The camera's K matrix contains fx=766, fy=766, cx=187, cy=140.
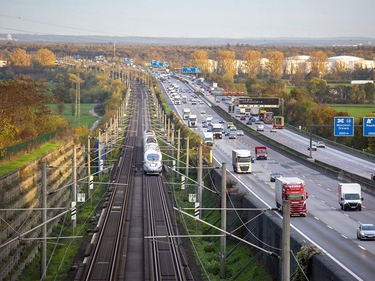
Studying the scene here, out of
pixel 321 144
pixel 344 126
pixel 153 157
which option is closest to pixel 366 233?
pixel 344 126

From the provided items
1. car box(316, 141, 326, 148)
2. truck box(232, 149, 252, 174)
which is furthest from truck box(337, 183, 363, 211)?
car box(316, 141, 326, 148)

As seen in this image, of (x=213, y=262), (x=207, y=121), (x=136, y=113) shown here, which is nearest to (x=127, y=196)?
(x=213, y=262)

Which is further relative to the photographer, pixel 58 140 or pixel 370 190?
pixel 58 140

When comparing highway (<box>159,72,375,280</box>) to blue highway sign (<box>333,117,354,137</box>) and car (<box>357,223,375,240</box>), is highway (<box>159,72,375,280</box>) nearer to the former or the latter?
car (<box>357,223,375,240</box>)

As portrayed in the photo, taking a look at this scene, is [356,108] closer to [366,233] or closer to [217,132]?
[217,132]

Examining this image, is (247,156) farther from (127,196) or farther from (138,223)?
(138,223)
